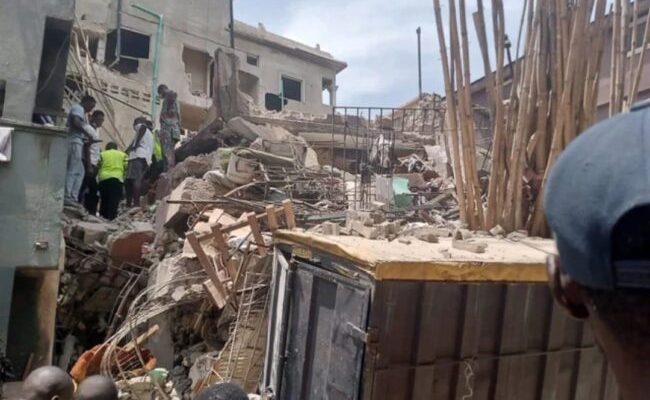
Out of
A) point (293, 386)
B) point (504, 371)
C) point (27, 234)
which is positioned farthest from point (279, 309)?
point (27, 234)

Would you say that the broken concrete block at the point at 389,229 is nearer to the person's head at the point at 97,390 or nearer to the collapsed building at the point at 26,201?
the person's head at the point at 97,390

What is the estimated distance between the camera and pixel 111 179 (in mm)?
10070

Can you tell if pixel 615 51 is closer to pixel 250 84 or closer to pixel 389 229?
pixel 389 229

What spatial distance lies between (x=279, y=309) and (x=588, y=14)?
2911 mm

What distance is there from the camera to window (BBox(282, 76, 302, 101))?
2656 centimetres

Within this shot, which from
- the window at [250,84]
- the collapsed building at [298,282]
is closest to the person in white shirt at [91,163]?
the collapsed building at [298,282]

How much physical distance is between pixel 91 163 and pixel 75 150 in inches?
26.8

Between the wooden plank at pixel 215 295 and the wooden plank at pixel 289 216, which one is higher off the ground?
the wooden plank at pixel 289 216

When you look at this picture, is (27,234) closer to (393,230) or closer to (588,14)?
(393,230)

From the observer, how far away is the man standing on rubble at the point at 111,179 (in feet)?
32.4

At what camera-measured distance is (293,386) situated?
14.0ft

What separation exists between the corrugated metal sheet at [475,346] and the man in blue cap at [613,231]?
2.58 metres

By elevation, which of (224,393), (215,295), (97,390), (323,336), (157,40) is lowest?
(97,390)

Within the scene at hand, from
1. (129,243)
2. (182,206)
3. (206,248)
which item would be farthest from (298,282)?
(129,243)
